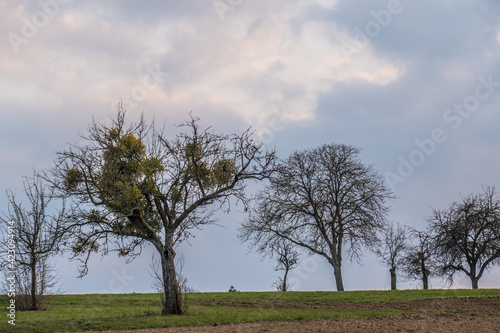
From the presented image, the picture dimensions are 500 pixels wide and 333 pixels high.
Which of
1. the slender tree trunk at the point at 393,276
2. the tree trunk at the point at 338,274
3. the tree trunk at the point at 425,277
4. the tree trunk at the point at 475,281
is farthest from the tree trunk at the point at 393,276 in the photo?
the tree trunk at the point at 338,274

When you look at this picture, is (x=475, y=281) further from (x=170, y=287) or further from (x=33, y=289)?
(x=33, y=289)

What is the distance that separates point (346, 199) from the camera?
34.3 meters

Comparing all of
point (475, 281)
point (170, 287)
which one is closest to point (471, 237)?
point (475, 281)

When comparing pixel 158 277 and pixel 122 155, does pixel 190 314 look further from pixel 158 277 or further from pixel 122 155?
pixel 122 155

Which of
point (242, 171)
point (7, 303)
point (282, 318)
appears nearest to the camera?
point (282, 318)

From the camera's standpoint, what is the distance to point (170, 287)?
17.8 meters

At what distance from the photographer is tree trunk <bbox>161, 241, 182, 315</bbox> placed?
17797 mm

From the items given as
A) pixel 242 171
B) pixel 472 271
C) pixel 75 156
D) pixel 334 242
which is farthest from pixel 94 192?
pixel 472 271

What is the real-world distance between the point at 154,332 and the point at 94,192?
20.6 feet

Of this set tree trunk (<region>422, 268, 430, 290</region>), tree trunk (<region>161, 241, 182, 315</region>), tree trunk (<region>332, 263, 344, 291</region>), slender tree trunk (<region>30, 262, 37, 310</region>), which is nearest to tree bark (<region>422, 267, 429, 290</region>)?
tree trunk (<region>422, 268, 430, 290</region>)

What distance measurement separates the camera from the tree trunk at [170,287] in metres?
17.8

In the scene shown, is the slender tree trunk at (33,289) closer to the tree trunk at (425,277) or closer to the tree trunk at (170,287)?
the tree trunk at (170,287)

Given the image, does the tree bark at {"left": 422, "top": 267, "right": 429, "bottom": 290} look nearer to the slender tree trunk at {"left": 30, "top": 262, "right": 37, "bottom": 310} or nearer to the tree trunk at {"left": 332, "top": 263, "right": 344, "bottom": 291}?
the tree trunk at {"left": 332, "top": 263, "right": 344, "bottom": 291}

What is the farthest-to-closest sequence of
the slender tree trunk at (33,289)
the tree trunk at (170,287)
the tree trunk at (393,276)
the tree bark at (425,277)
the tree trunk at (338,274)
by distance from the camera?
the tree bark at (425,277) → the tree trunk at (393,276) → the tree trunk at (338,274) → the slender tree trunk at (33,289) → the tree trunk at (170,287)
